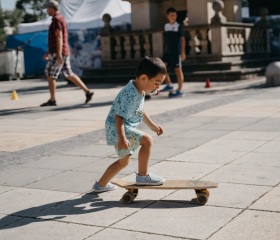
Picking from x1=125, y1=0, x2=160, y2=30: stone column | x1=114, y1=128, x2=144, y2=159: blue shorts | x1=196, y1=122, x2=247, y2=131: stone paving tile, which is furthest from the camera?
x1=125, y1=0, x2=160, y2=30: stone column

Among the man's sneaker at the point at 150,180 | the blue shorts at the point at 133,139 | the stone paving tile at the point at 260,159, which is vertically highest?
the blue shorts at the point at 133,139

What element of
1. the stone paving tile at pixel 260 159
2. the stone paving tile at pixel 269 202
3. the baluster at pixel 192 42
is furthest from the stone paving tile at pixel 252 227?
the baluster at pixel 192 42

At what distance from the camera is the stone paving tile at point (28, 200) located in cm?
421

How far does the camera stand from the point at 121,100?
4.30 metres

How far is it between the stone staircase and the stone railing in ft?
1.11

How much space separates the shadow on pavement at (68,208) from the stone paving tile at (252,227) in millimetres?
512

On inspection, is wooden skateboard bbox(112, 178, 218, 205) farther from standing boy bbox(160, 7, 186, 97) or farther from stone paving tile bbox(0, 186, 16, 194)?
standing boy bbox(160, 7, 186, 97)

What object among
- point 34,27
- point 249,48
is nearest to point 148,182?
point 249,48

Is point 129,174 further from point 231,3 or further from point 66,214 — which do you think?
point 231,3

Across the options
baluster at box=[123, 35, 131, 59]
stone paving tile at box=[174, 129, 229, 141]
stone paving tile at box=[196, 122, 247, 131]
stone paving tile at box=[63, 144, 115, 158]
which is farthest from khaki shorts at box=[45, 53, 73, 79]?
baluster at box=[123, 35, 131, 59]

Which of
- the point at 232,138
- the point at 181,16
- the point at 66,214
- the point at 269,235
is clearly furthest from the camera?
the point at 181,16

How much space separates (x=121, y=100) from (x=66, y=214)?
0.98m

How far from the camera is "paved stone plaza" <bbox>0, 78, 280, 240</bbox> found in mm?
3662

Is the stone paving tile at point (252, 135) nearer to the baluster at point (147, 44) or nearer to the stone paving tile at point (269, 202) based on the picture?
the stone paving tile at point (269, 202)
